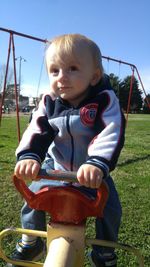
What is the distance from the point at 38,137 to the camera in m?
2.56

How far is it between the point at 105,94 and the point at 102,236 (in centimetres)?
92

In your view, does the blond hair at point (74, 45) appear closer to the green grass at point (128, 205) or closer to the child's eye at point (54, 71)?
the child's eye at point (54, 71)

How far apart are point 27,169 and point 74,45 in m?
0.79

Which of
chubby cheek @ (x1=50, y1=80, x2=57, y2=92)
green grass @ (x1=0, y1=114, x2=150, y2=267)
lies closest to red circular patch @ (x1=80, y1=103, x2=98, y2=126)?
chubby cheek @ (x1=50, y1=80, x2=57, y2=92)

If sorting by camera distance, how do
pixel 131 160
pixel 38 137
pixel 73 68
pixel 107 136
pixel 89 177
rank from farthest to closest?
pixel 131 160, pixel 38 137, pixel 73 68, pixel 107 136, pixel 89 177

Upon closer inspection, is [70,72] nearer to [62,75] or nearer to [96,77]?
[62,75]

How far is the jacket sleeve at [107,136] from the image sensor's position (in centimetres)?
222

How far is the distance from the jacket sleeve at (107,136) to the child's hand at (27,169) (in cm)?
28

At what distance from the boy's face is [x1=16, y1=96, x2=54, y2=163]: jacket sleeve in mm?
211

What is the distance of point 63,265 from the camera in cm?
206

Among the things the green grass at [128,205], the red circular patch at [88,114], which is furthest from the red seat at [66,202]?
the green grass at [128,205]

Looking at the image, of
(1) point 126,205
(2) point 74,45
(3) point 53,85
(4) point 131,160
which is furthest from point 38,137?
(4) point 131,160

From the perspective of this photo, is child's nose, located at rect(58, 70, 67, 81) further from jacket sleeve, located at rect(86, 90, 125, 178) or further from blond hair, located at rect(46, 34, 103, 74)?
jacket sleeve, located at rect(86, 90, 125, 178)

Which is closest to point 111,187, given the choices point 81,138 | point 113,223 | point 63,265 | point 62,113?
point 113,223
